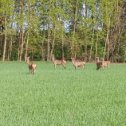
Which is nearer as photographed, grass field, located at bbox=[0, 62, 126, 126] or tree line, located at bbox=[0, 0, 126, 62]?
grass field, located at bbox=[0, 62, 126, 126]

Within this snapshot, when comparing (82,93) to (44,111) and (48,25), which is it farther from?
(48,25)

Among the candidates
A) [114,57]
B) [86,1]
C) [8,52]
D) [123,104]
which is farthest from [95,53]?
[123,104]

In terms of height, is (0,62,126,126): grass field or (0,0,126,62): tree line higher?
(0,0,126,62): tree line

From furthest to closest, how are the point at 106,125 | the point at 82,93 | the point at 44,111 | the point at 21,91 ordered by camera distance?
the point at 21,91 → the point at 82,93 → the point at 44,111 → the point at 106,125

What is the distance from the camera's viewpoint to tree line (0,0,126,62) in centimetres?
5025

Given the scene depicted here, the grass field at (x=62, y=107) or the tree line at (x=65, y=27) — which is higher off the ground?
the tree line at (x=65, y=27)

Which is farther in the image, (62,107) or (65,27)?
(65,27)

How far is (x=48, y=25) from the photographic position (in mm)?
52969

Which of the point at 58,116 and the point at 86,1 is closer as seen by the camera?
the point at 58,116

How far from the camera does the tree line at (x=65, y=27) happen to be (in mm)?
50250

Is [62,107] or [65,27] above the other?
[65,27]

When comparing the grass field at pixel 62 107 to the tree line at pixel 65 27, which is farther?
the tree line at pixel 65 27

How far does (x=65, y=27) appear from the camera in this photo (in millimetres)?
53875

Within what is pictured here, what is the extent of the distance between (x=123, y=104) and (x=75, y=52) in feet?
138
